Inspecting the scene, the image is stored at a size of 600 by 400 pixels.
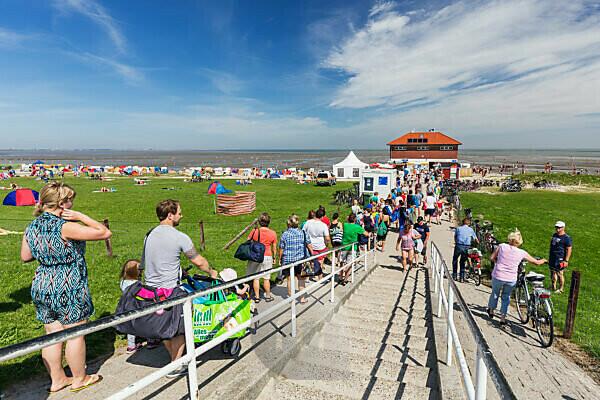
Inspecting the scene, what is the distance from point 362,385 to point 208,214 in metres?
17.2

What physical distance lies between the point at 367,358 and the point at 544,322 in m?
3.91

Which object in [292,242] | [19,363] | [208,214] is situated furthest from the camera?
[208,214]

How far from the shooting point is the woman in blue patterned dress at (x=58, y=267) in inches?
108

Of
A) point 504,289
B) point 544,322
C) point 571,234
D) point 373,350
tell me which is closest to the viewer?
point 373,350

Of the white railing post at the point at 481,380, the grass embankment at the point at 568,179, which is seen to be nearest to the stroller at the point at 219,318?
the white railing post at the point at 481,380

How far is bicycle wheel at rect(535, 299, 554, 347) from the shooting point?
5613 mm

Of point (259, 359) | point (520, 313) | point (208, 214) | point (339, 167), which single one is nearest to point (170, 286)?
point (259, 359)

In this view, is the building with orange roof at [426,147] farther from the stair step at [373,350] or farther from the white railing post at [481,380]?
the white railing post at [481,380]

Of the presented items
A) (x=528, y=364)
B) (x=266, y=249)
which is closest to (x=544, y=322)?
(x=528, y=364)

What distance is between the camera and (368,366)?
3.74m

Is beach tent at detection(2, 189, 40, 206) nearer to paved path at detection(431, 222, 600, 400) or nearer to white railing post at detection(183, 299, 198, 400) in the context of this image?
white railing post at detection(183, 299, 198, 400)

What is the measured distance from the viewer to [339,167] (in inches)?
1688

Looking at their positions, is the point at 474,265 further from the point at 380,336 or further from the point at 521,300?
the point at 380,336

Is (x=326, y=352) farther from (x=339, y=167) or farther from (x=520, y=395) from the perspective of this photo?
(x=339, y=167)
